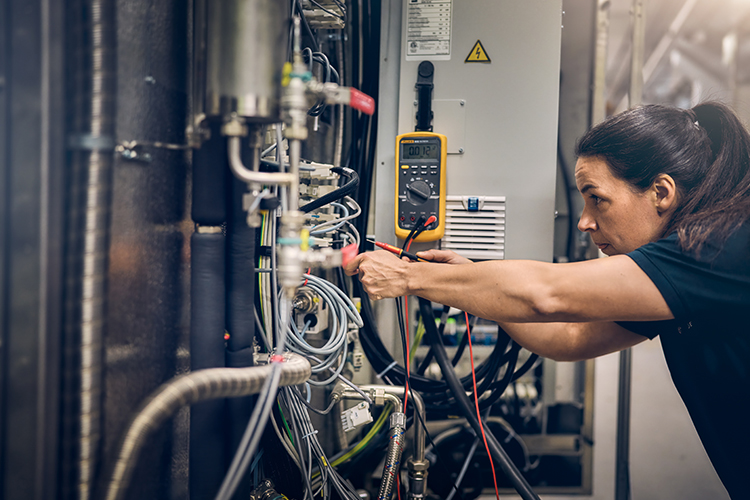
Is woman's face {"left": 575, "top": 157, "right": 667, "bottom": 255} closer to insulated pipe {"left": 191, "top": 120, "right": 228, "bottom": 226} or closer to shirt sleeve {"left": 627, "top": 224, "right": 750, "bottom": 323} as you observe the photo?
Result: shirt sleeve {"left": 627, "top": 224, "right": 750, "bottom": 323}

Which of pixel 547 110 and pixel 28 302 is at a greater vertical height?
pixel 547 110

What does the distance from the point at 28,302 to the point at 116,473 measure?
11.5 inches

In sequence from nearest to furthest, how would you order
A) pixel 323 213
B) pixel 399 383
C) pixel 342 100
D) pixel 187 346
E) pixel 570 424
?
pixel 342 100
pixel 187 346
pixel 323 213
pixel 399 383
pixel 570 424

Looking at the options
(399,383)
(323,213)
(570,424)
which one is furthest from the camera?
(570,424)

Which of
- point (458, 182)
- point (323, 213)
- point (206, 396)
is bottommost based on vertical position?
point (206, 396)

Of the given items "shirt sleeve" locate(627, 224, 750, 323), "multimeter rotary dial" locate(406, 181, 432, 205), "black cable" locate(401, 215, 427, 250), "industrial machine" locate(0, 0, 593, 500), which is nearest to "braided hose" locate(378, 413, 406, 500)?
"industrial machine" locate(0, 0, 593, 500)

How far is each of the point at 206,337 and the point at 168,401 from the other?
8.0 inches

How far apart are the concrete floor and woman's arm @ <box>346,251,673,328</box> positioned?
49.5 inches

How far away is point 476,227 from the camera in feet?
4.51

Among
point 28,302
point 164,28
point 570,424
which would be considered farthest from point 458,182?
point 570,424

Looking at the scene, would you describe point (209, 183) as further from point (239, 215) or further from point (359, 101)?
point (359, 101)

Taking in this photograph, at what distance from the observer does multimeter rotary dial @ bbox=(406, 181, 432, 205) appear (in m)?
1.32

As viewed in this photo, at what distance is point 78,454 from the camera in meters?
0.75

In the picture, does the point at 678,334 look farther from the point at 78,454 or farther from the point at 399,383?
the point at 78,454
